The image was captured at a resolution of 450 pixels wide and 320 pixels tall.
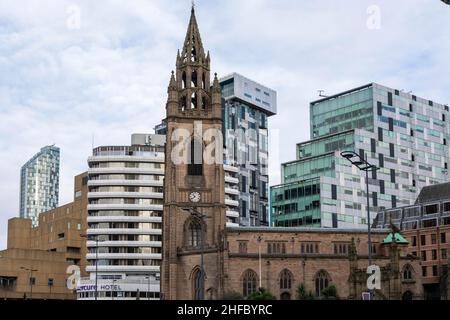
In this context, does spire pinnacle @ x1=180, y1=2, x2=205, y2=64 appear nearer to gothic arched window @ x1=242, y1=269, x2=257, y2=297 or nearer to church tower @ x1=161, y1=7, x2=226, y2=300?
church tower @ x1=161, y1=7, x2=226, y2=300

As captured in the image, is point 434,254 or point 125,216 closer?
point 434,254

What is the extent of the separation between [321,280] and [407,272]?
42.4ft

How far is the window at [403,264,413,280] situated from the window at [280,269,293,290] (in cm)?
1666

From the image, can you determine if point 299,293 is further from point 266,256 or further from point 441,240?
point 441,240

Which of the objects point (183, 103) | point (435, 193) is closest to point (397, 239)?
point (435, 193)

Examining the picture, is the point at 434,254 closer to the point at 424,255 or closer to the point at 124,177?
the point at 424,255

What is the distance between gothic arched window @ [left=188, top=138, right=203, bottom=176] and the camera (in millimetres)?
107250

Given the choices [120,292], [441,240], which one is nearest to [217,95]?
[441,240]

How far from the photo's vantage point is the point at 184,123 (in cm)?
10900

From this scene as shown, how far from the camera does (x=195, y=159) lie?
10769 cm

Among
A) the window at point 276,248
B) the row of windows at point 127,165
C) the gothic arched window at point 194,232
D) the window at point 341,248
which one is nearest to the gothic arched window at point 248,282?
the window at point 276,248

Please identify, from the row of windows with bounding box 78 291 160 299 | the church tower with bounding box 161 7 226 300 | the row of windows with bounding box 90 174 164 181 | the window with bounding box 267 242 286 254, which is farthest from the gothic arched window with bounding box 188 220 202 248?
the row of windows with bounding box 90 174 164 181
